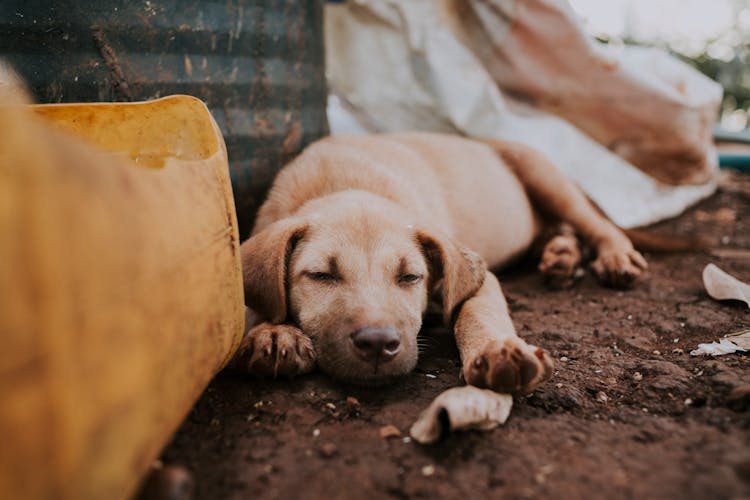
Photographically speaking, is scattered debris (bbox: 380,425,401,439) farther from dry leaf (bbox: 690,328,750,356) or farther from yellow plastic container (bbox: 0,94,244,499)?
dry leaf (bbox: 690,328,750,356)

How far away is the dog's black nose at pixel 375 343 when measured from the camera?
2.41m

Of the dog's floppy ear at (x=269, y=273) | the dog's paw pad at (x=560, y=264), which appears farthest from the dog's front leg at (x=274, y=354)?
the dog's paw pad at (x=560, y=264)

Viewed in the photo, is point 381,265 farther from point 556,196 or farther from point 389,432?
point 556,196

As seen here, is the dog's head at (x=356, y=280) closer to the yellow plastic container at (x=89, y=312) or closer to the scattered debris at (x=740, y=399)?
the yellow plastic container at (x=89, y=312)

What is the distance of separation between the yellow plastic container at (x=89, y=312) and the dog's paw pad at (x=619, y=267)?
2967 mm

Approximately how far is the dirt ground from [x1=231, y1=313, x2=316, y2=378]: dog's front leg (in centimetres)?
5

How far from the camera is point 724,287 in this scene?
3.49 metres

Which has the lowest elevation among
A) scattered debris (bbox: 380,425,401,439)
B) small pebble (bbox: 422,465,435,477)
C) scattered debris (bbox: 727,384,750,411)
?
scattered debris (bbox: 380,425,401,439)

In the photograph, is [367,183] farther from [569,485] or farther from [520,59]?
[520,59]

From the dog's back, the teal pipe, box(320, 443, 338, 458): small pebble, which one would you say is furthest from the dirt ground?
the teal pipe

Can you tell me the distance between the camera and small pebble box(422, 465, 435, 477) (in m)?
1.86

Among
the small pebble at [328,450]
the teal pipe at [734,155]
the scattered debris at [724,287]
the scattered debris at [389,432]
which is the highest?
the small pebble at [328,450]

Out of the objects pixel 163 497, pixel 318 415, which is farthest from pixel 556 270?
pixel 163 497

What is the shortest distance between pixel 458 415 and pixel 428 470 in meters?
0.22
